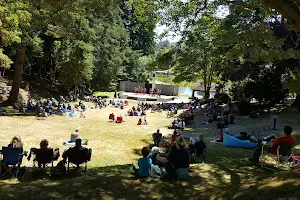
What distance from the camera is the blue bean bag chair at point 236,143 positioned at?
13156 mm

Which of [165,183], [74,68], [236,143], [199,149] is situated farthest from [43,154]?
[74,68]

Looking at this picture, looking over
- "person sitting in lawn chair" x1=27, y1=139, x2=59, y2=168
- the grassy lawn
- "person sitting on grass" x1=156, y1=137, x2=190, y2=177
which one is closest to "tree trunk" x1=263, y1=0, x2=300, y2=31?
the grassy lawn

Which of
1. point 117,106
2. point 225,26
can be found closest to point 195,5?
point 225,26

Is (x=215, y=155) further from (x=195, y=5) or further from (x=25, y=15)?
(x=25, y=15)

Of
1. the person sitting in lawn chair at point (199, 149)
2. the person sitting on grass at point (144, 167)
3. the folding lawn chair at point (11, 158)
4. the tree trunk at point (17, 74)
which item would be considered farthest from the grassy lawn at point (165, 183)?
the tree trunk at point (17, 74)

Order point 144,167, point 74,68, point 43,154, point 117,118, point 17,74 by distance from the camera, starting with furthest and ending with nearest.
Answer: point 74,68 → point 17,74 → point 117,118 → point 43,154 → point 144,167

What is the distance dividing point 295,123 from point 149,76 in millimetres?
40268

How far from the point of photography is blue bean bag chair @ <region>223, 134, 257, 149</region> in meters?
13.2

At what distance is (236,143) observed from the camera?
13336 mm

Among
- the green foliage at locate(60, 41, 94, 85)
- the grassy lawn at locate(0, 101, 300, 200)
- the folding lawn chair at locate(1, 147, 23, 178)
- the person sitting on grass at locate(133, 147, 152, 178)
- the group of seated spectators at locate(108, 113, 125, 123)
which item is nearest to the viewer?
the grassy lawn at locate(0, 101, 300, 200)

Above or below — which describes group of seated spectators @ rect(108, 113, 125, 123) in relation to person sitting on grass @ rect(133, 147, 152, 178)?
above

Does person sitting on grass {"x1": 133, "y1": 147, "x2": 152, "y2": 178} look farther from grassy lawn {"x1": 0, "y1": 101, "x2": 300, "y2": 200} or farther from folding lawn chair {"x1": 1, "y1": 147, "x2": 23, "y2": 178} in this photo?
folding lawn chair {"x1": 1, "y1": 147, "x2": 23, "y2": 178}

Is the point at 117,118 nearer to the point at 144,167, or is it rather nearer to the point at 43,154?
the point at 43,154

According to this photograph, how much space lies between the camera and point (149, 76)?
59.0 meters
